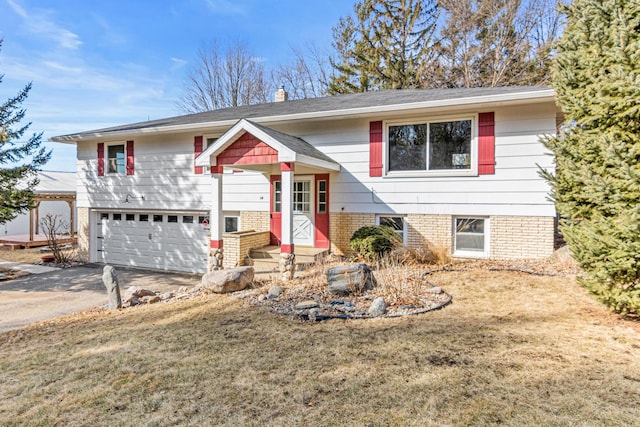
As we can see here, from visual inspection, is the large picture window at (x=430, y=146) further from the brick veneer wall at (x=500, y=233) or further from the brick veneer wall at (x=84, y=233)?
the brick veneer wall at (x=84, y=233)

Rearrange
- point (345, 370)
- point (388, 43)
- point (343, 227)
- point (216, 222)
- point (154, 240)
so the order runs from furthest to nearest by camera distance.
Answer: point (388, 43), point (154, 240), point (343, 227), point (216, 222), point (345, 370)

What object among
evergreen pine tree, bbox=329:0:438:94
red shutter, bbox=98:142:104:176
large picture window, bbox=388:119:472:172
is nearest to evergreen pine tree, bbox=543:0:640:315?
large picture window, bbox=388:119:472:172

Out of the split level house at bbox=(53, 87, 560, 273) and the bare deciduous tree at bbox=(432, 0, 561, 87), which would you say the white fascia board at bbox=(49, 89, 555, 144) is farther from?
the bare deciduous tree at bbox=(432, 0, 561, 87)

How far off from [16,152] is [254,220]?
8.83m

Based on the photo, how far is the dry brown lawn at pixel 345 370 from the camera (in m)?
2.82

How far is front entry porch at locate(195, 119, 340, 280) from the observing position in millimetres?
7578

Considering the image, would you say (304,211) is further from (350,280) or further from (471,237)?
(350,280)

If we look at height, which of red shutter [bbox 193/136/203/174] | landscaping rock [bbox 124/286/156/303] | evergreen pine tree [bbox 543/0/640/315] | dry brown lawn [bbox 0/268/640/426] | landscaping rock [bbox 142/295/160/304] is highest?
red shutter [bbox 193/136/203/174]

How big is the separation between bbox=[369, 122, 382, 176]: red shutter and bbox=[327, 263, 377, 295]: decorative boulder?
4.10 metres

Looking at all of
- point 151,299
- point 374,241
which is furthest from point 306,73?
point 151,299

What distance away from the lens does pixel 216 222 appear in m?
8.77

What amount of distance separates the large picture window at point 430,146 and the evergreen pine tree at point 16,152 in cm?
1221

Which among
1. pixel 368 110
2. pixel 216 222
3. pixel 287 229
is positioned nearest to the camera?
pixel 287 229

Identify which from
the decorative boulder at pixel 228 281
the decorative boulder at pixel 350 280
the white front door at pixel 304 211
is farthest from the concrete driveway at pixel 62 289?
the decorative boulder at pixel 350 280
